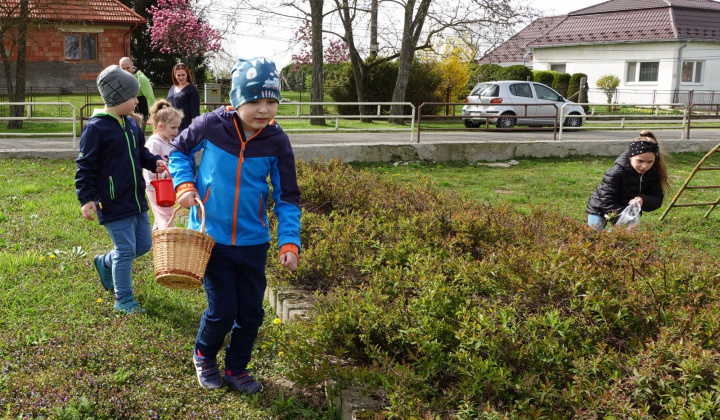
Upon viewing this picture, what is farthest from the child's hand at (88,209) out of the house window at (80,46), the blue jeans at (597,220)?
the house window at (80,46)

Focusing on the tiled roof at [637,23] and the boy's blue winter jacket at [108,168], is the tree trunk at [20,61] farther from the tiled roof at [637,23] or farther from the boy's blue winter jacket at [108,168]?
the tiled roof at [637,23]

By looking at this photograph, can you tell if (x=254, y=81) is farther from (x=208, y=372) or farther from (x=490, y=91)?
(x=490, y=91)

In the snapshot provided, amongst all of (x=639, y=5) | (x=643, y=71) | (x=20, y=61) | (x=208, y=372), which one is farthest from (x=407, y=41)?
(x=639, y=5)

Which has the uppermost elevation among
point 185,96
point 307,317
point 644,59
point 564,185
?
point 644,59

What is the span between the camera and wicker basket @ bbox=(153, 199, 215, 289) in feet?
10.7

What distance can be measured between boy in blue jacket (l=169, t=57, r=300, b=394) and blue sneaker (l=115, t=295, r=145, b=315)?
116cm

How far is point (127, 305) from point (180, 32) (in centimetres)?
3144

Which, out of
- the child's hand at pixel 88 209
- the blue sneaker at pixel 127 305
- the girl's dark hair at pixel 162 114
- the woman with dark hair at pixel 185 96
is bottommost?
the blue sneaker at pixel 127 305

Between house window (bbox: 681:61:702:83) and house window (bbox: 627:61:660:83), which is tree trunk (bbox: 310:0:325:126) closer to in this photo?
house window (bbox: 627:61:660:83)

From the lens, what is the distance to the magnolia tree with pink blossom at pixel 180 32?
110 ft

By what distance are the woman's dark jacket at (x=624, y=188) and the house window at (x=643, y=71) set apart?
111 ft

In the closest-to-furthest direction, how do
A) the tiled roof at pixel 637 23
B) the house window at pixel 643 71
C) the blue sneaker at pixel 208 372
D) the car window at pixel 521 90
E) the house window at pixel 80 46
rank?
the blue sneaker at pixel 208 372 → the car window at pixel 521 90 → the house window at pixel 80 46 → the tiled roof at pixel 637 23 → the house window at pixel 643 71

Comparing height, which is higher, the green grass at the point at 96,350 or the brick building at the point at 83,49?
the brick building at the point at 83,49

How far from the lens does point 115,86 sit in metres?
4.56
